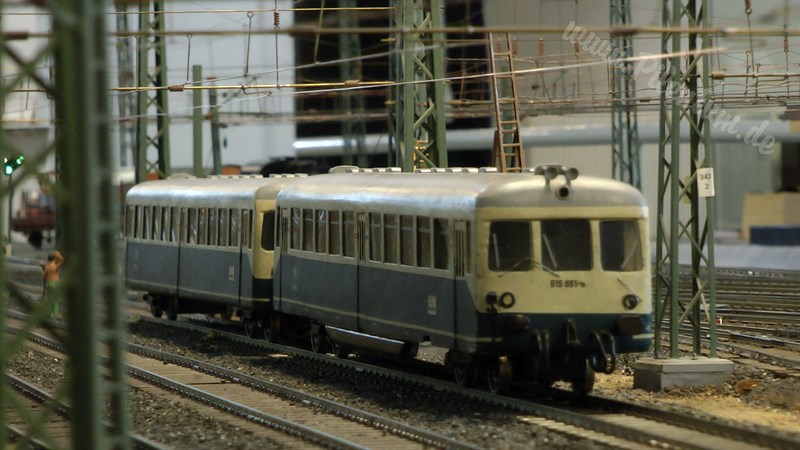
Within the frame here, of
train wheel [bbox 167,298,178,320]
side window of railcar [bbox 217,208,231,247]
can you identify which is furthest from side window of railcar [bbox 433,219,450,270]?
train wheel [bbox 167,298,178,320]

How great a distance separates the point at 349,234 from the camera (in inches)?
773

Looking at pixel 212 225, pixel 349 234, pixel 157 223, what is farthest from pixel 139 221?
pixel 349 234

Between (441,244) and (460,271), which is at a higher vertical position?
(441,244)

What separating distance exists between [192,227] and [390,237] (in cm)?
981

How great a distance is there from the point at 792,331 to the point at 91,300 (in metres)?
18.1

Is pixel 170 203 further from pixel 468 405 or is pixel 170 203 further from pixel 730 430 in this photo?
pixel 730 430

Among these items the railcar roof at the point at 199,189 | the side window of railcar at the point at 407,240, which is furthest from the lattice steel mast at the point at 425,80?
the side window of railcar at the point at 407,240

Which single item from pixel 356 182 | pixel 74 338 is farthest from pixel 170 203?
pixel 74 338

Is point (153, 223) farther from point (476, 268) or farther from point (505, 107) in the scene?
point (476, 268)

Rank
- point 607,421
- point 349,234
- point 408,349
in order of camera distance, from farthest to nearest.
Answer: point 349,234
point 408,349
point 607,421

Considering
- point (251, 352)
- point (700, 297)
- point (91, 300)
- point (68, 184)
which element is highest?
point (68, 184)

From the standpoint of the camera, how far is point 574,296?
1564 cm

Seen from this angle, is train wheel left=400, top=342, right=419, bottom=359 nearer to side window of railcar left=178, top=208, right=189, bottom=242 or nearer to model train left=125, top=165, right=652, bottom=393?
model train left=125, top=165, right=652, bottom=393

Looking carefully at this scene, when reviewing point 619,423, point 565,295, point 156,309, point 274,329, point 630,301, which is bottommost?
point 156,309
